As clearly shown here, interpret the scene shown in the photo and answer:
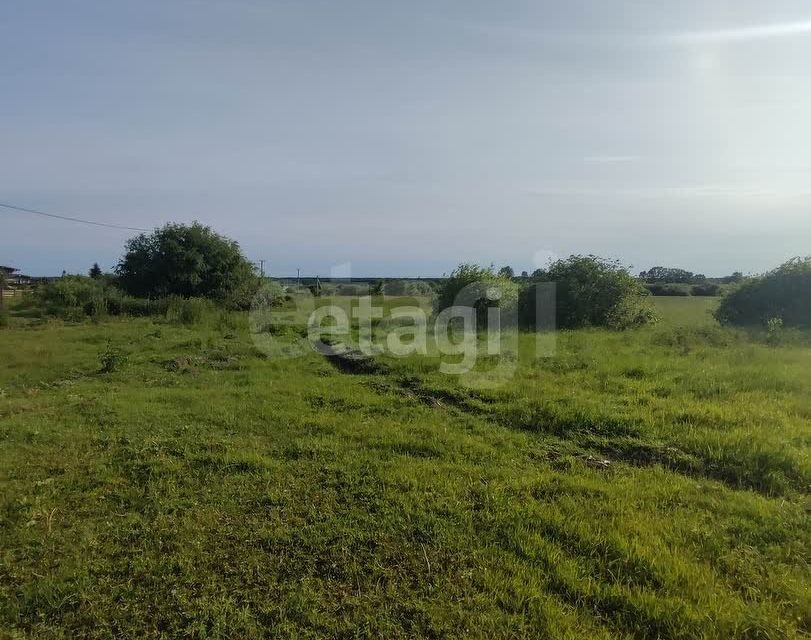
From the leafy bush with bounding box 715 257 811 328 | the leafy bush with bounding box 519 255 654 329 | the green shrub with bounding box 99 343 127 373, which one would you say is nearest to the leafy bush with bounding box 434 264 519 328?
the leafy bush with bounding box 519 255 654 329

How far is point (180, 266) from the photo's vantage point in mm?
24406

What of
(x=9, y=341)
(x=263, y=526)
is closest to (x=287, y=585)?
(x=263, y=526)

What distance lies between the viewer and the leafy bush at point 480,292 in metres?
17.8

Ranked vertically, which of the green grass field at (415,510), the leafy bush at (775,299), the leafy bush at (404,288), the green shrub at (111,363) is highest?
the leafy bush at (404,288)

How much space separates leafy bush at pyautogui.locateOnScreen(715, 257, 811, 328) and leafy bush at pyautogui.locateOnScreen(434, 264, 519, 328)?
7.66 m

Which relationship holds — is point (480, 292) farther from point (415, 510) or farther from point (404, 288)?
point (404, 288)

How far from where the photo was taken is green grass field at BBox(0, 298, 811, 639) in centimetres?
274

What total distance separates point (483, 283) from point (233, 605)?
53.8 ft

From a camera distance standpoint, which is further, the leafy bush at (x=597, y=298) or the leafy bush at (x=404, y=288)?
the leafy bush at (x=404, y=288)

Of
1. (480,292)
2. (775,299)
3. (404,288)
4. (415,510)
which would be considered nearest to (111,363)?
(415,510)

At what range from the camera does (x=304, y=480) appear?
4438mm

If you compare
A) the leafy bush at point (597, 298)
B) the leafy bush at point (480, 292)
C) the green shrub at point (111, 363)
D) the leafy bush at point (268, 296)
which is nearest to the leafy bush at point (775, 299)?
the leafy bush at point (597, 298)

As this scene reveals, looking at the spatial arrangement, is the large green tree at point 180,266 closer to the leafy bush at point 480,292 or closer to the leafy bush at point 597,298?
the leafy bush at point 480,292

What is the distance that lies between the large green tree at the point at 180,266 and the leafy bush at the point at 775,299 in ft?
73.5
